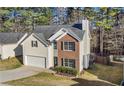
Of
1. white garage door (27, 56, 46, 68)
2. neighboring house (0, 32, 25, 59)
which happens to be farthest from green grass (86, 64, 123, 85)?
neighboring house (0, 32, 25, 59)

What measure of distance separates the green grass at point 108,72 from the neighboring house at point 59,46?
274 mm

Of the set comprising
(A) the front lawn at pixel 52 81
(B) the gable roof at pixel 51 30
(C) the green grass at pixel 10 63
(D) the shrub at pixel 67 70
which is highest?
(B) the gable roof at pixel 51 30

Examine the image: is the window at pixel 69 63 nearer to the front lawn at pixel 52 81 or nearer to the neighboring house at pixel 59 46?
the neighboring house at pixel 59 46

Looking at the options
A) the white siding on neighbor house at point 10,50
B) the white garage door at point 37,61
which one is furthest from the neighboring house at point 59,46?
the white siding on neighbor house at point 10,50

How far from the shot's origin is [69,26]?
6.62 meters

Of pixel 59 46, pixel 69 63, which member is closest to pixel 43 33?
pixel 59 46

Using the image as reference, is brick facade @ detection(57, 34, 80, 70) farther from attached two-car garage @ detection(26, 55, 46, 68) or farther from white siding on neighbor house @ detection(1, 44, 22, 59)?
white siding on neighbor house @ detection(1, 44, 22, 59)

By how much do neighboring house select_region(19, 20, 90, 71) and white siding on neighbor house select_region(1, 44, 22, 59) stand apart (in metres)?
0.17

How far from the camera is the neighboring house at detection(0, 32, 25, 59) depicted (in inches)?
272

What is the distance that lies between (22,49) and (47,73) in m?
0.97

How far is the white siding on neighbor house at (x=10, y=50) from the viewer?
7047 millimetres

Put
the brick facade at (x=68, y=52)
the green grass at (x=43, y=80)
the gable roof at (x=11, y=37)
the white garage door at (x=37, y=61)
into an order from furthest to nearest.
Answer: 1. the white garage door at (x=37, y=61)
2. the gable roof at (x=11, y=37)
3. the green grass at (x=43, y=80)
4. the brick facade at (x=68, y=52)

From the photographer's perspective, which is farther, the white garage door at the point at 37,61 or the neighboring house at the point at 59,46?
the white garage door at the point at 37,61
